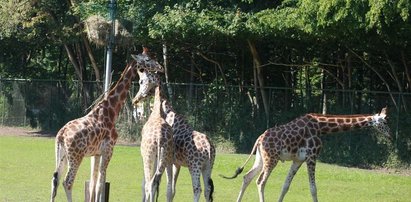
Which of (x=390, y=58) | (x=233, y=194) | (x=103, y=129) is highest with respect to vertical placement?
(x=390, y=58)

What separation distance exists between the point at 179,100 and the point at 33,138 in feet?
20.4

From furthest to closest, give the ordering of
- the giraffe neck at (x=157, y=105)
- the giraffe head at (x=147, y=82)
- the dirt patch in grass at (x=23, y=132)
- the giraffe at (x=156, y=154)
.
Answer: the dirt patch in grass at (x=23, y=132)
the giraffe head at (x=147, y=82)
the giraffe neck at (x=157, y=105)
the giraffe at (x=156, y=154)

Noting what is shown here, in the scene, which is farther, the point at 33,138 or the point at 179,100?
the point at 33,138

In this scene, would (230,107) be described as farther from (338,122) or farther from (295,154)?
(295,154)

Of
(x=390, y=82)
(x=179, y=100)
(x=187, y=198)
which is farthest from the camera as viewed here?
(x=179, y=100)

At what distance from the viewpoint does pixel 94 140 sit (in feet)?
41.1

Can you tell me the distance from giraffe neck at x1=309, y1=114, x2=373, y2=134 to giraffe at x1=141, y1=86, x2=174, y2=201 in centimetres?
353

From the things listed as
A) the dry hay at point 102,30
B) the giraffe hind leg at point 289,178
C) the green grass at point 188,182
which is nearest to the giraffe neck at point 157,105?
the giraffe hind leg at point 289,178

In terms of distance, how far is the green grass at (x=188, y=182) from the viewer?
1711 centimetres

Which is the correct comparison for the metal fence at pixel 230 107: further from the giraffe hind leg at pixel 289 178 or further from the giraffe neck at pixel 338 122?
the giraffe hind leg at pixel 289 178

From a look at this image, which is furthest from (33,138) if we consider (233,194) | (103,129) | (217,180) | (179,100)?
(103,129)

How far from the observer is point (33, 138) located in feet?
109

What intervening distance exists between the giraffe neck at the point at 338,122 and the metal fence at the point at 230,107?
9924mm

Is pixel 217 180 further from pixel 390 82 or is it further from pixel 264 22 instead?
pixel 390 82
